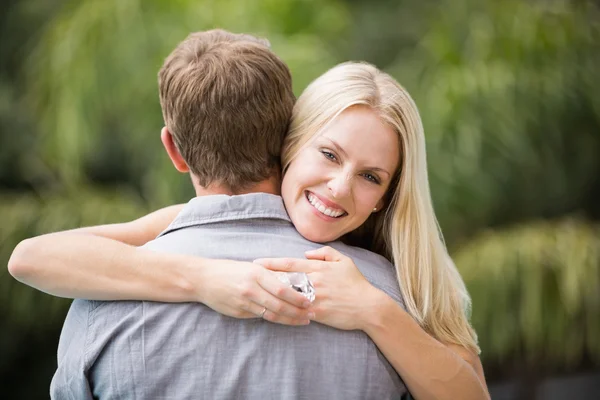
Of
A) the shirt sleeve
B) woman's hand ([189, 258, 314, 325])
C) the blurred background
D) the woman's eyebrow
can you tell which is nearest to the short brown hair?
the woman's eyebrow

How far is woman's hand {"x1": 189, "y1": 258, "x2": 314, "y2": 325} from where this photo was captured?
119 cm

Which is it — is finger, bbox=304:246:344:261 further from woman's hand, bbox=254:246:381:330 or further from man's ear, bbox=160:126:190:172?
man's ear, bbox=160:126:190:172

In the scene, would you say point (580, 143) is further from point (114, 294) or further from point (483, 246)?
point (114, 294)

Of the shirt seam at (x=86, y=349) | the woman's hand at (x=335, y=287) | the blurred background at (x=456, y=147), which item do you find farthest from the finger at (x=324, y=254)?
the blurred background at (x=456, y=147)

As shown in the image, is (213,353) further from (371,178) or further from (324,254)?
(371,178)

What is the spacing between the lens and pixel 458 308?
1.45 metres

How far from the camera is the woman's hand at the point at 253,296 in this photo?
1.19 m

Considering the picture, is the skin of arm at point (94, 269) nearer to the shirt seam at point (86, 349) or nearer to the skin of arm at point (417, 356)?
the shirt seam at point (86, 349)

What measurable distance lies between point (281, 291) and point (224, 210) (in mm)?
192

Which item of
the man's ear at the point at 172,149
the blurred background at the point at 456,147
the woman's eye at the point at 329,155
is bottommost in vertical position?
the blurred background at the point at 456,147

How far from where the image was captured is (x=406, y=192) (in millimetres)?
1411

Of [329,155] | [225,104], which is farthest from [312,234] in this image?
[225,104]

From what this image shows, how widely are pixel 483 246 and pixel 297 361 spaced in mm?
2519

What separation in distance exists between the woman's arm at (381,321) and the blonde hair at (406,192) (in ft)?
0.24
